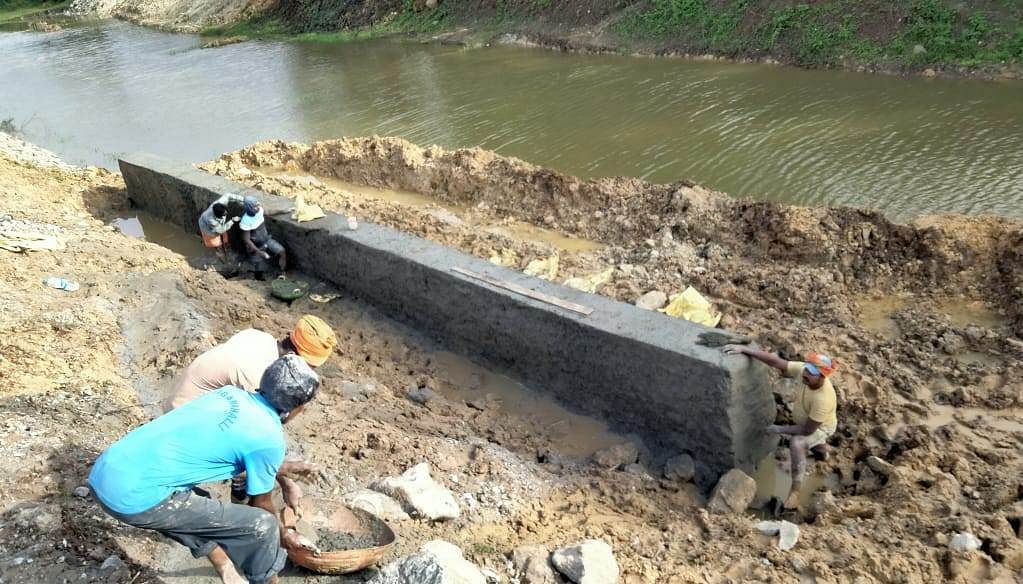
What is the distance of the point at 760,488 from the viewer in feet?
16.0

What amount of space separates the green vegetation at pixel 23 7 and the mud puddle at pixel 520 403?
146 feet

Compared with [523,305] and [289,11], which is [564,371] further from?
[289,11]

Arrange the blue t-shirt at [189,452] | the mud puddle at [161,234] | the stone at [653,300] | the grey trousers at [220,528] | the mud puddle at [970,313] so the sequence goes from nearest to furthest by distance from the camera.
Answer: the blue t-shirt at [189,452] < the grey trousers at [220,528] < the mud puddle at [970,313] < the stone at [653,300] < the mud puddle at [161,234]

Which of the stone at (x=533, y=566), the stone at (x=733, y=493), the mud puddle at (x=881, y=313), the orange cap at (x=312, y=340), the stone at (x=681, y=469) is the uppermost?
the orange cap at (x=312, y=340)

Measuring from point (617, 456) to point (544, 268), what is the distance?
279cm

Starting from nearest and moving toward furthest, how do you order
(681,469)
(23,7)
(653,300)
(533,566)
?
1. (533,566)
2. (681,469)
3. (653,300)
4. (23,7)

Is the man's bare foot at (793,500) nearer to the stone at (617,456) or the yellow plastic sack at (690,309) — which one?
the stone at (617,456)

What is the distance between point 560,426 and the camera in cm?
547

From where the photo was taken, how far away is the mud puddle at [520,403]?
17.4 feet

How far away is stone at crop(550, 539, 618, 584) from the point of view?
3.46m

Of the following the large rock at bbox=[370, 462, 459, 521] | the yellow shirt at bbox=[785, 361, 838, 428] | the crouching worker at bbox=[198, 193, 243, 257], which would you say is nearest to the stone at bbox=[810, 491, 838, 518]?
the yellow shirt at bbox=[785, 361, 838, 428]

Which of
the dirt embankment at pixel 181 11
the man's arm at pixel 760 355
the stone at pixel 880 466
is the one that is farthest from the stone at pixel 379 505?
the dirt embankment at pixel 181 11

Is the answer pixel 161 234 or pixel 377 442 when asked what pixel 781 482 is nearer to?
pixel 377 442

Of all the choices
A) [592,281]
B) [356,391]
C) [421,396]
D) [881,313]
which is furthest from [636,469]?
[881,313]
